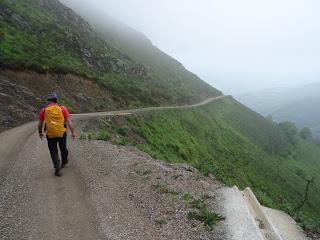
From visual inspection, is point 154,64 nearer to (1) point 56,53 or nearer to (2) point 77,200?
(1) point 56,53

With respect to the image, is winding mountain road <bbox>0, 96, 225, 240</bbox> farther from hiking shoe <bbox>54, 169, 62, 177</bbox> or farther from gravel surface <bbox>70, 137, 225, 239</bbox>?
hiking shoe <bbox>54, 169, 62, 177</bbox>

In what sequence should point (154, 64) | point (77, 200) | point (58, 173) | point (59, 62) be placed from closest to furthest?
point (77, 200), point (58, 173), point (59, 62), point (154, 64)

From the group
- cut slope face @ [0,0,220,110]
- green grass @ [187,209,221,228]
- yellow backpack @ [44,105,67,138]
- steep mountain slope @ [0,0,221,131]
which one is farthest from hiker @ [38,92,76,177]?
cut slope face @ [0,0,220,110]

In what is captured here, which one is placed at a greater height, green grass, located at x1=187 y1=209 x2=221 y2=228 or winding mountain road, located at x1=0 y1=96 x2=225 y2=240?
Result: green grass, located at x1=187 y1=209 x2=221 y2=228

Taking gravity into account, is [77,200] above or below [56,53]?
above

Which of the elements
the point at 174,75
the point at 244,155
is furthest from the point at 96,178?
the point at 174,75

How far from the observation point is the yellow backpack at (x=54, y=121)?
12.2 metres

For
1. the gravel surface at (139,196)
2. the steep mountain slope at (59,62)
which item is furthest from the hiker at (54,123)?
the steep mountain slope at (59,62)

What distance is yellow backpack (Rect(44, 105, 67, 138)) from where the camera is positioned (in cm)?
1216

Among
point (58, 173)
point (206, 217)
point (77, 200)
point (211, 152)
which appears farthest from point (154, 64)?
point (206, 217)

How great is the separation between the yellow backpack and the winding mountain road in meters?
1.51

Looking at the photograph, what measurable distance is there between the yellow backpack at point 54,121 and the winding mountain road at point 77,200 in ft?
4.95

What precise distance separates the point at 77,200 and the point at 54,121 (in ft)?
10.1

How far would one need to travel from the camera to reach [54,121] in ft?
40.1
